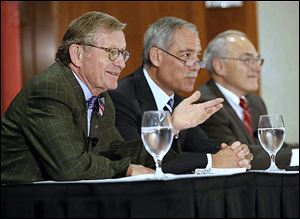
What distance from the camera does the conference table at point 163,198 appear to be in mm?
1665

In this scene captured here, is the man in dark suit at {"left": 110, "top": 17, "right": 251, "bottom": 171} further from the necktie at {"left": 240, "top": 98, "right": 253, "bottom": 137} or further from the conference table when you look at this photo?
the conference table

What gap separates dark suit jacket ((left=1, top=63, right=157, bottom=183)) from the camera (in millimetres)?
2197

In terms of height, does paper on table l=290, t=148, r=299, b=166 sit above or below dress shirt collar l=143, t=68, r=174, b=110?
below

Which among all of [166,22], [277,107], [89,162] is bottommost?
[277,107]

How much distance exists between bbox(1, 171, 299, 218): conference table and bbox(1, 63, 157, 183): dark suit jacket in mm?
408

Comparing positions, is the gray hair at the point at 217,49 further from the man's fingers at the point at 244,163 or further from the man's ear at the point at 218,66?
the man's fingers at the point at 244,163

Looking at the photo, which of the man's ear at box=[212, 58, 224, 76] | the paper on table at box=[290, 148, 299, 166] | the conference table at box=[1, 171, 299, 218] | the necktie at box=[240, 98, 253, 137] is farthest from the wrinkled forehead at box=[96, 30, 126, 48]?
the man's ear at box=[212, 58, 224, 76]

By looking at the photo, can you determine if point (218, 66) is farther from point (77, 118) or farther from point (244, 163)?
point (77, 118)

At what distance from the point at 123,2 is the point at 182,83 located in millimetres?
1928

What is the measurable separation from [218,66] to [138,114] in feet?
4.34

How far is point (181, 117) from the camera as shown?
246 centimetres

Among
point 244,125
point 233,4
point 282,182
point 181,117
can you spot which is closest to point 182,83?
point 244,125

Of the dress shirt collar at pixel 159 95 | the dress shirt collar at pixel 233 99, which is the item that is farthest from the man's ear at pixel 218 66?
the dress shirt collar at pixel 159 95

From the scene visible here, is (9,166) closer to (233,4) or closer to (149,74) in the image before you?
(149,74)
